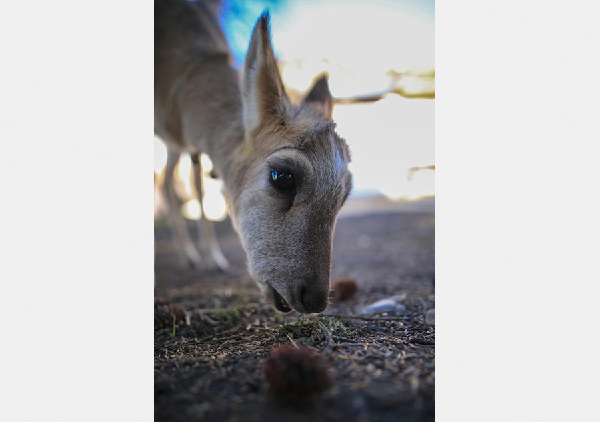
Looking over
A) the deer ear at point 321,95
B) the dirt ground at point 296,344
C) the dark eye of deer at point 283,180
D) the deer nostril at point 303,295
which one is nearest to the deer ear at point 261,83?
the dark eye of deer at point 283,180

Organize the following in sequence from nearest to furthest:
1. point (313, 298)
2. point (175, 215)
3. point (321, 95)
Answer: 1. point (313, 298)
2. point (321, 95)
3. point (175, 215)

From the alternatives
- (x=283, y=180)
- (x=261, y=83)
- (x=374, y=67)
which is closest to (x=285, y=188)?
(x=283, y=180)

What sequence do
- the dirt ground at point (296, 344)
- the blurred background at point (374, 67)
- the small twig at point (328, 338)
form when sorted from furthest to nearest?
the blurred background at point (374, 67) < the small twig at point (328, 338) < the dirt ground at point (296, 344)

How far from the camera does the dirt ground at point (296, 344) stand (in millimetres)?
1109

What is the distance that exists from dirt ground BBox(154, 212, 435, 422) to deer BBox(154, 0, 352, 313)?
8.8 inches

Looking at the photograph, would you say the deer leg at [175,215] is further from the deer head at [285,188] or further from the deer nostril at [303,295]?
the deer nostril at [303,295]

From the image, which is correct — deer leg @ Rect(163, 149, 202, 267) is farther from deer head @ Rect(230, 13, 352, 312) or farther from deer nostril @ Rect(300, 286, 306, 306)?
deer nostril @ Rect(300, 286, 306, 306)

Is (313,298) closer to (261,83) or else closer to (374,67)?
(261,83)

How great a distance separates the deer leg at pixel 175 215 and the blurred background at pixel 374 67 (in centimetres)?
Answer: 193

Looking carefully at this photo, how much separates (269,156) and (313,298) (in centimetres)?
71

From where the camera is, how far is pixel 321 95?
268 centimetres

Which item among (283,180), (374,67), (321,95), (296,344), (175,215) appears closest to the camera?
(296,344)
